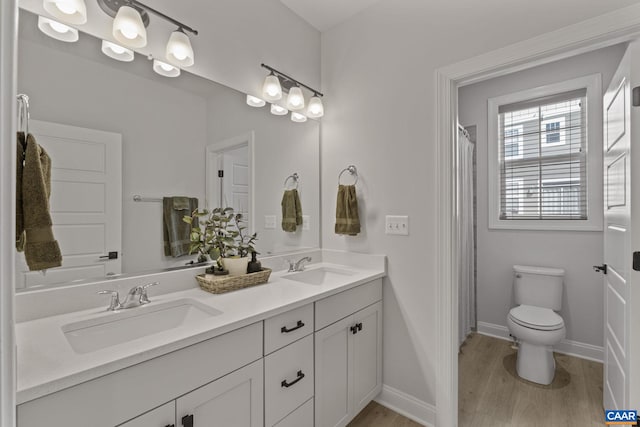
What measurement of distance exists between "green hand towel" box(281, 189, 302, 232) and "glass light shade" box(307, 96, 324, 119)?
57cm

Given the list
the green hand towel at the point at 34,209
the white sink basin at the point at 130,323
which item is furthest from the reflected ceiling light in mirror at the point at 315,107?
the green hand towel at the point at 34,209

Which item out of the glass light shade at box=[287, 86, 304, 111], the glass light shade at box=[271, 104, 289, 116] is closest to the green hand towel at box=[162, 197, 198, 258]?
the glass light shade at box=[271, 104, 289, 116]

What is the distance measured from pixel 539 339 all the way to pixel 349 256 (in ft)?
4.74

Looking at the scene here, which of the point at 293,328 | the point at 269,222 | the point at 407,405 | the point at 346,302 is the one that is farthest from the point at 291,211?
the point at 407,405

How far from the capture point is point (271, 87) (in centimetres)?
188

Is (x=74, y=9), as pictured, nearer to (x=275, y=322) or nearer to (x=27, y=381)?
(x=27, y=381)

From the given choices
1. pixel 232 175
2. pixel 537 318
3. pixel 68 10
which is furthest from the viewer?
pixel 537 318

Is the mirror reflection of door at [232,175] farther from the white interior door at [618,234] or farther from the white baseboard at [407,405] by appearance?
the white interior door at [618,234]

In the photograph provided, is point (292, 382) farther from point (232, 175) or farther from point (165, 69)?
point (165, 69)

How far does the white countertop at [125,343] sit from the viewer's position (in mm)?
737

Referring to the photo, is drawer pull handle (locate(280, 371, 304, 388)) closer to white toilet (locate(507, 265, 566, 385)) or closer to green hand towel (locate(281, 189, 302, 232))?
green hand towel (locate(281, 189, 302, 232))

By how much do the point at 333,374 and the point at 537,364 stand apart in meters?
1.65

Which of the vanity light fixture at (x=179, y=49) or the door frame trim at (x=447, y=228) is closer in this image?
the vanity light fixture at (x=179, y=49)

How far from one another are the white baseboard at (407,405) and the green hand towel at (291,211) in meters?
1.21
